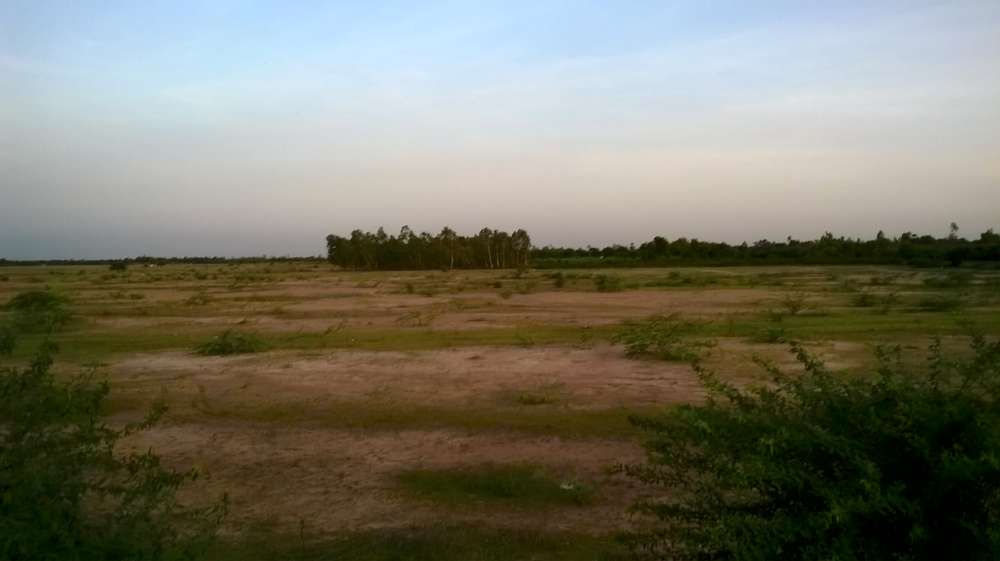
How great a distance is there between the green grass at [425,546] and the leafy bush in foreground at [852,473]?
185cm

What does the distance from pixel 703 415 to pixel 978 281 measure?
43.5m

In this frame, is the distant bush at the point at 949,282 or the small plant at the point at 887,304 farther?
the distant bush at the point at 949,282

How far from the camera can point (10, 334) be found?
7.57 m

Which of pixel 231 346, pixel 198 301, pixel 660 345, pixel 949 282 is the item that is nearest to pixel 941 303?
pixel 949 282

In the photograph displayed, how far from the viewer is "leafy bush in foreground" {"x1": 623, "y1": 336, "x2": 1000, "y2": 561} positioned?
512 centimetres

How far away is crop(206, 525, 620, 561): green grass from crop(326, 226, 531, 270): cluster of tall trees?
9546 cm

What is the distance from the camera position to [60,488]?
19.7ft

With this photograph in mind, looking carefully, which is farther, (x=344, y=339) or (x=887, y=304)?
(x=887, y=304)

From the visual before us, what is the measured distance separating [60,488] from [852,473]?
5.00 meters

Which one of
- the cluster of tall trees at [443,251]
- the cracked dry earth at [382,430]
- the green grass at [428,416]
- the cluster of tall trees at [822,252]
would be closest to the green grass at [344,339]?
the cracked dry earth at [382,430]

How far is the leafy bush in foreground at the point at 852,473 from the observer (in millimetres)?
5117

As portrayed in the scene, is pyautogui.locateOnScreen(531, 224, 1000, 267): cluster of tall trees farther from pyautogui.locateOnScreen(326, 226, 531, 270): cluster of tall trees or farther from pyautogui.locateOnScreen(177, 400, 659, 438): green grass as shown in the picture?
pyautogui.locateOnScreen(177, 400, 659, 438): green grass

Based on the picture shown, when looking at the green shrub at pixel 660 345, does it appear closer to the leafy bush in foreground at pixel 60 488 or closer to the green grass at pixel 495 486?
the green grass at pixel 495 486

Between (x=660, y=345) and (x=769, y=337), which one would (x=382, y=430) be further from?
(x=769, y=337)
